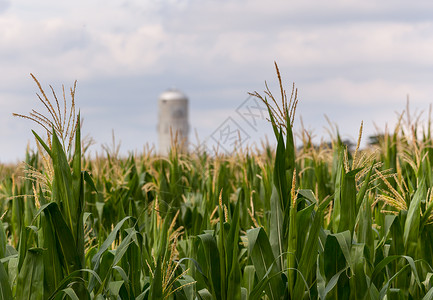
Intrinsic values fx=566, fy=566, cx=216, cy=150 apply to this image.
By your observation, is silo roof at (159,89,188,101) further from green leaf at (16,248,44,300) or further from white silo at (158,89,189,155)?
green leaf at (16,248,44,300)

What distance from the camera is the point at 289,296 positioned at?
217cm

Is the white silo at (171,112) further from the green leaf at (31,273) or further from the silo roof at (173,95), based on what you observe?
the green leaf at (31,273)

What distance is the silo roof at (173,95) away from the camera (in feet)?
143

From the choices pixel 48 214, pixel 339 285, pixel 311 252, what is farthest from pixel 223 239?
pixel 48 214

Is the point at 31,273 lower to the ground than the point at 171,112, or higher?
lower

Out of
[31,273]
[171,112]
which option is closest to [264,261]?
[31,273]

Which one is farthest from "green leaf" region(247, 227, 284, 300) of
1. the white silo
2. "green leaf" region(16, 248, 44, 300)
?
the white silo

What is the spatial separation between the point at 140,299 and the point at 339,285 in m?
0.77

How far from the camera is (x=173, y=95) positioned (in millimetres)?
43781

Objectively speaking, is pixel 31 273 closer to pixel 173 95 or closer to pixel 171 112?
pixel 171 112

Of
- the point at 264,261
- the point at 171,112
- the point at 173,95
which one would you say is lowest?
the point at 264,261

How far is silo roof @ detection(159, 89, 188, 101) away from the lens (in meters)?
43.6

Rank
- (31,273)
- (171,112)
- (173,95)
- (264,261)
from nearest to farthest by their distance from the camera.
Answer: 1. (31,273)
2. (264,261)
3. (171,112)
4. (173,95)

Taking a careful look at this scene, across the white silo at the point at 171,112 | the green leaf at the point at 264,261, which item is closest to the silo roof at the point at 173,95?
the white silo at the point at 171,112
